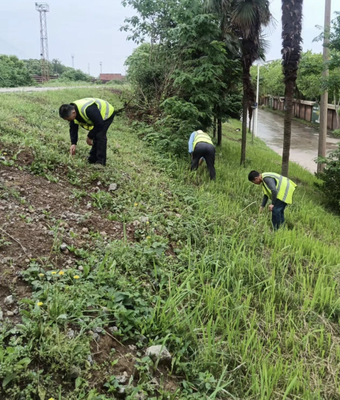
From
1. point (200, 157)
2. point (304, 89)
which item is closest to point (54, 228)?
point (200, 157)

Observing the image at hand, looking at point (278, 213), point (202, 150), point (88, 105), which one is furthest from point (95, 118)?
point (278, 213)

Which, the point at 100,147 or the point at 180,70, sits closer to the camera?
the point at 100,147

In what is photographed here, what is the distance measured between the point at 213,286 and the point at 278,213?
2783 millimetres

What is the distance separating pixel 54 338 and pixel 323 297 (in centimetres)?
279

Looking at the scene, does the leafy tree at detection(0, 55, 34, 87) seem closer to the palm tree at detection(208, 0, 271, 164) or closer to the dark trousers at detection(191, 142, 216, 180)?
the palm tree at detection(208, 0, 271, 164)

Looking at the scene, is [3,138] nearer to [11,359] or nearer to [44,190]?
[44,190]

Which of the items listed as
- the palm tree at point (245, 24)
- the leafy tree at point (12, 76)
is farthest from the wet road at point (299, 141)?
the leafy tree at point (12, 76)

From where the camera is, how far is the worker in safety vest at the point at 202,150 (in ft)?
23.9

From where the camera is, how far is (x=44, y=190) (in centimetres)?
450

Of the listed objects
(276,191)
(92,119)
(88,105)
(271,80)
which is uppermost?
(271,80)

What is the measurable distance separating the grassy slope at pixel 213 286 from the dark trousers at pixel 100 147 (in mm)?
254

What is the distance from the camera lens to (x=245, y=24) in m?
11.4

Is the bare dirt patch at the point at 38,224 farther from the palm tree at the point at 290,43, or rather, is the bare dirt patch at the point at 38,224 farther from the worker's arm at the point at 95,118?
the palm tree at the point at 290,43

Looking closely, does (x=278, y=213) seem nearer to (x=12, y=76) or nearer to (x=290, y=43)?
(x=290, y=43)
